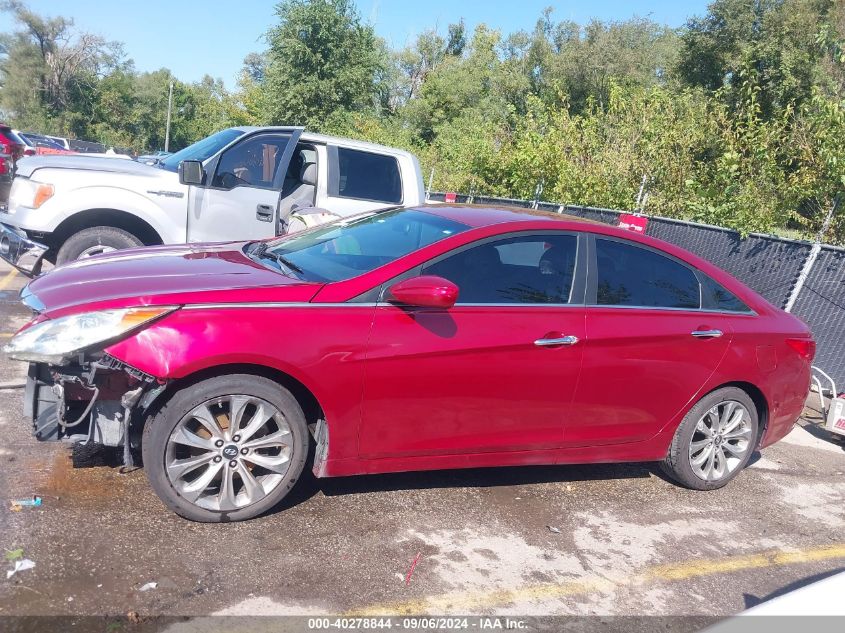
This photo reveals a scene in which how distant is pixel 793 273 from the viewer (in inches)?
344

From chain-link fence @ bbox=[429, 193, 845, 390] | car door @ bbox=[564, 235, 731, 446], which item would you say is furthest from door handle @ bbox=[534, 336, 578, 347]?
chain-link fence @ bbox=[429, 193, 845, 390]

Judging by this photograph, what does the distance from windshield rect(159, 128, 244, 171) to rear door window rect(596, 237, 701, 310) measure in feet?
14.7

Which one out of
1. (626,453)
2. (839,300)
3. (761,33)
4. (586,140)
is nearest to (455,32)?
(761,33)

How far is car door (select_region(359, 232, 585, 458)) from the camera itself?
3.77 meters

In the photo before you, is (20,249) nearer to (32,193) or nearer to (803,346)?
(32,193)

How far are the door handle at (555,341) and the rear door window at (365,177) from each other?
13.9 feet

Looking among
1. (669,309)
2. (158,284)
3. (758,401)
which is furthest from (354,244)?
(758,401)

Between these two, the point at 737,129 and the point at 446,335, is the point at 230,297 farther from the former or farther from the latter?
the point at 737,129

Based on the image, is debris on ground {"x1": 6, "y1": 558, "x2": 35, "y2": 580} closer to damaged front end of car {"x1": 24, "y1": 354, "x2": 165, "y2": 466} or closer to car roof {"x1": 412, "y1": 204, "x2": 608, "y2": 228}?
damaged front end of car {"x1": 24, "y1": 354, "x2": 165, "y2": 466}

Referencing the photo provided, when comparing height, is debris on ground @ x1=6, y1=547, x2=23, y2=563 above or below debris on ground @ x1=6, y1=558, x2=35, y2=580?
below

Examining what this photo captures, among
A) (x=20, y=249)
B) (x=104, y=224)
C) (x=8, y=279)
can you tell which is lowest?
(x=8, y=279)

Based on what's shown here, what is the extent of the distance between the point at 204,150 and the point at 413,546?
5.28m

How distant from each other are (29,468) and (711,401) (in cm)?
→ 418

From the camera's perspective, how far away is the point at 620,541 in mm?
4113
